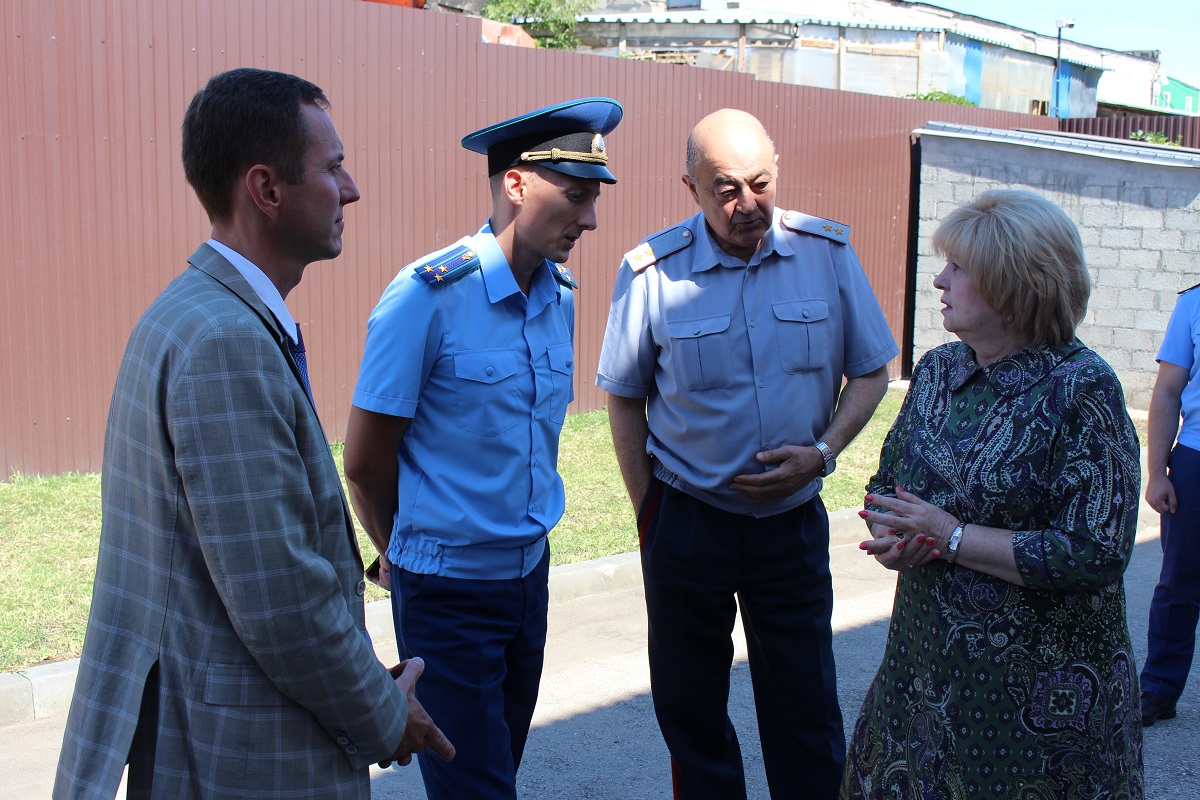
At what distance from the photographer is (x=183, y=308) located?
1653 mm

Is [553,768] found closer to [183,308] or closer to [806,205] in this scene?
[183,308]

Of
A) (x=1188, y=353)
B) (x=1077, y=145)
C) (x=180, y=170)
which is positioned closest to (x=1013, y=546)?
(x=1188, y=353)

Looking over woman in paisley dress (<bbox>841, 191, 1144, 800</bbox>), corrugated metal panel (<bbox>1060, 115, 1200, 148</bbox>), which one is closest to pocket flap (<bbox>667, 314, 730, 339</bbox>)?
woman in paisley dress (<bbox>841, 191, 1144, 800</bbox>)

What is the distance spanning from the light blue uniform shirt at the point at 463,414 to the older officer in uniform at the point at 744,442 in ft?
1.94

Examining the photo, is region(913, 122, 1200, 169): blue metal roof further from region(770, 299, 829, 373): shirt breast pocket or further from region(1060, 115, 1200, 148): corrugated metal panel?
region(770, 299, 829, 373): shirt breast pocket

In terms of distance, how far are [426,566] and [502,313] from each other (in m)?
0.66

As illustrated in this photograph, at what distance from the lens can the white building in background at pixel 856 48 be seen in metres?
22.1

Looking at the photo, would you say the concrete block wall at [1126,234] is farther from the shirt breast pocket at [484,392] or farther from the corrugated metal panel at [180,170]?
the shirt breast pocket at [484,392]

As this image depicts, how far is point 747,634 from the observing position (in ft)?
10.9

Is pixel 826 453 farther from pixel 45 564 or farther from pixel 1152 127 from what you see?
pixel 1152 127

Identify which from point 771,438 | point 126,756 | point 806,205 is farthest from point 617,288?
point 806,205

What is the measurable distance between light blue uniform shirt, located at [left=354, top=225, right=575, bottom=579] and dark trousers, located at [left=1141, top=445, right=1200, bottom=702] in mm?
2735

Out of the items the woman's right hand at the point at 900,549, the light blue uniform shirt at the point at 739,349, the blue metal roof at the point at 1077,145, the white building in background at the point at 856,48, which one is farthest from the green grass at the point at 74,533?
the white building in background at the point at 856,48

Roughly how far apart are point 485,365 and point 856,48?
23520 millimetres
